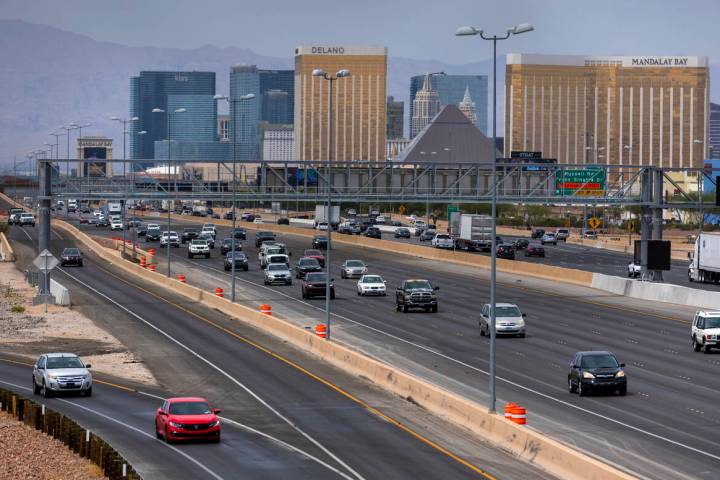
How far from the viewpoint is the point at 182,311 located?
70062 mm

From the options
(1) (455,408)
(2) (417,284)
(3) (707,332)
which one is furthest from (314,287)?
(1) (455,408)

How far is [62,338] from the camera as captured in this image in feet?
193

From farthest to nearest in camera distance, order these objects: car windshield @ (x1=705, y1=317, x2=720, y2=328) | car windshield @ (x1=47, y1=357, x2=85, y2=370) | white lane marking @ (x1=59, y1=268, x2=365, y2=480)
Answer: car windshield @ (x1=705, y1=317, x2=720, y2=328) < car windshield @ (x1=47, y1=357, x2=85, y2=370) < white lane marking @ (x1=59, y1=268, x2=365, y2=480)

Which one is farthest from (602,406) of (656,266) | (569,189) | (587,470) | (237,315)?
(569,189)

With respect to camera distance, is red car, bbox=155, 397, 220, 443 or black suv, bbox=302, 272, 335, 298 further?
black suv, bbox=302, 272, 335, 298

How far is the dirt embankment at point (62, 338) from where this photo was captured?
49.4 metres

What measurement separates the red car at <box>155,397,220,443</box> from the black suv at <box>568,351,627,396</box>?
12654mm

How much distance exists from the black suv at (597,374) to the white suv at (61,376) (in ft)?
49.2

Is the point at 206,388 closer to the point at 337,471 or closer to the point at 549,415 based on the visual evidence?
the point at 549,415

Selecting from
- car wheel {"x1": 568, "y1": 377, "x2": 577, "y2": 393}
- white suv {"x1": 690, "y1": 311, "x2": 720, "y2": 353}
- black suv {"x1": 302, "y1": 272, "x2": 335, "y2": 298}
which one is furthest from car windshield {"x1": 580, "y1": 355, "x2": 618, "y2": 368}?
black suv {"x1": 302, "y1": 272, "x2": 335, "y2": 298}

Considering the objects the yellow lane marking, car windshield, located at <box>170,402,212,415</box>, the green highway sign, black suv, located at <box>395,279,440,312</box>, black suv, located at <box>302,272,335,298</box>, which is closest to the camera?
the yellow lane marking

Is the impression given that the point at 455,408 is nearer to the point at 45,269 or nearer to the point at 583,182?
the point at 45,269

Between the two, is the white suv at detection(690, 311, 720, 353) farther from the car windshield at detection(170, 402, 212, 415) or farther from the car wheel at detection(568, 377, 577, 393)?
the car windshield at detection(170, 402, 212, 415)

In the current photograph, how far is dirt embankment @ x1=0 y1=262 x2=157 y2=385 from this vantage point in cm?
4939
